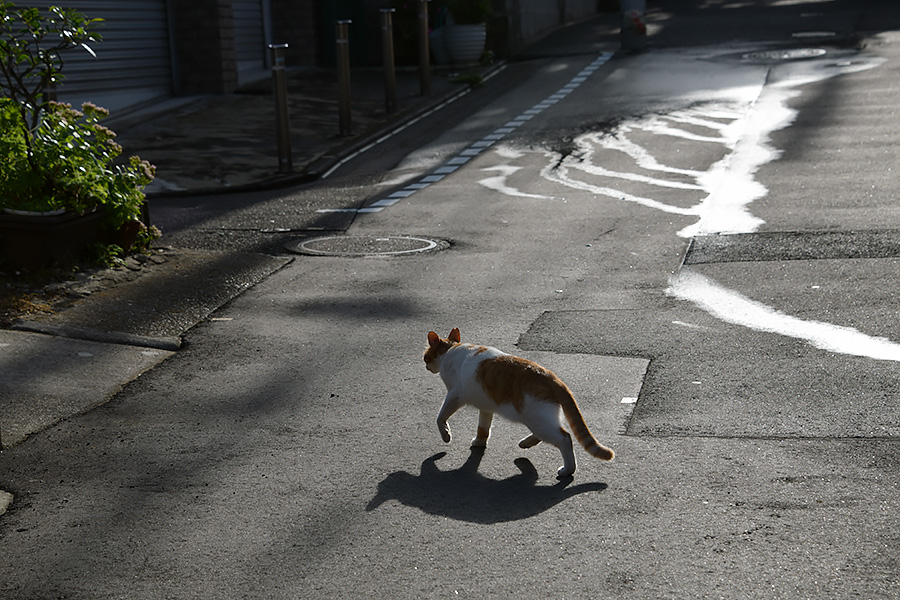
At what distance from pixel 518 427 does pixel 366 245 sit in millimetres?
4703

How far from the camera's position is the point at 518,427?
17.4 ft

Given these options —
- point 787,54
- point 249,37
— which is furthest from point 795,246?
point 249,37

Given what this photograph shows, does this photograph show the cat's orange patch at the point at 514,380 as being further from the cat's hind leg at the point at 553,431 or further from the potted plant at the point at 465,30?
the potted plant at the point at 465,30

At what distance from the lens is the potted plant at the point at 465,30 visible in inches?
926

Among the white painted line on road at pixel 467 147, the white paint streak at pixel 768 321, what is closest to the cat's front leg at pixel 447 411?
the white paint streak at pixel 768 321

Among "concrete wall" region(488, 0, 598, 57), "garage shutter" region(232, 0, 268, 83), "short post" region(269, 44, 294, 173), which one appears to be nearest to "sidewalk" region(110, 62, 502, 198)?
"short post" region(269, 44, 294, 173)

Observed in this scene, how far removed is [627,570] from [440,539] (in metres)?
0.74

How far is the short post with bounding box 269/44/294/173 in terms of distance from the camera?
1334cm

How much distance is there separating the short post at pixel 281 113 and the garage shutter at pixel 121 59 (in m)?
5.55

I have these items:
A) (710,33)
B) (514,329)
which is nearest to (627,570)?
(514,329)

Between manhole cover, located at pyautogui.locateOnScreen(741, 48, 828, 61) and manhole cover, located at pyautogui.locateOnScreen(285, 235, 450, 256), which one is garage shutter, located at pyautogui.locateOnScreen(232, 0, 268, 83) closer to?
manhole cover, located at pyautogui.locateOnScreen(741, 48, 828, 61)

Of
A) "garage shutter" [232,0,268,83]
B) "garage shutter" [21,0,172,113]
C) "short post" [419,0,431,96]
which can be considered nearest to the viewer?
"garage shutter" [21,0,172,113]

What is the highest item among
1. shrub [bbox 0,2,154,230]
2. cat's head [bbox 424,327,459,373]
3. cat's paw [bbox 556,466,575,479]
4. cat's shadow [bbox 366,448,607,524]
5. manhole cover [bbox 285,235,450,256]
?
shrub [bbox 0,2,154,230]

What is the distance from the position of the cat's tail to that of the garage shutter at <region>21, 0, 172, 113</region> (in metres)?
14.9
